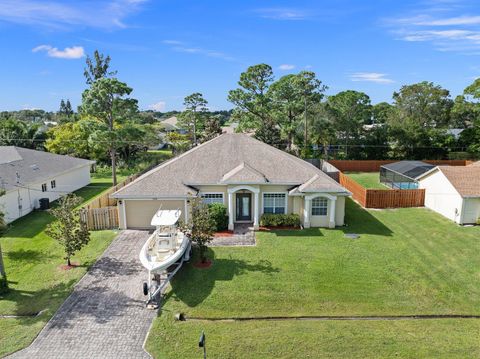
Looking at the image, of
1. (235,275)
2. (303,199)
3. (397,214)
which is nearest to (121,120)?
(303,199)

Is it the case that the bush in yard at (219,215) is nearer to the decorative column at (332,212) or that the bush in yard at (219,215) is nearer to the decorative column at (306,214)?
the decorative column at (306,214)

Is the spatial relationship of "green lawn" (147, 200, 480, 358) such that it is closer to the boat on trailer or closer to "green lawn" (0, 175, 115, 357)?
the boat on trailer

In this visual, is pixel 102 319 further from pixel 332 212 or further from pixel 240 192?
pixel 332 212

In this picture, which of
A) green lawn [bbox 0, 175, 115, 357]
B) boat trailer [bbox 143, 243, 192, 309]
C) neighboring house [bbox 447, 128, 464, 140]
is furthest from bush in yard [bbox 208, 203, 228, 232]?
neighboring house [bbox 447, 128, 464, 140]

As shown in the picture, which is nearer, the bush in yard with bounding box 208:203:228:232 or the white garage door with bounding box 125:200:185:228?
the bush in yard with bounding box 208:203:228:232

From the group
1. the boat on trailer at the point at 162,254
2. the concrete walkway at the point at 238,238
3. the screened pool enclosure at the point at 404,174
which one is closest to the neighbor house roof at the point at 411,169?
the screened pool enclosure at the point at 404,174

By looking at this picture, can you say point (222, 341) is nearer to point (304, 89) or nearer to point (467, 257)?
point (467, 257)

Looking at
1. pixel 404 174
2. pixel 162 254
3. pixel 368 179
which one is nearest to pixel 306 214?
pixel 162 254
